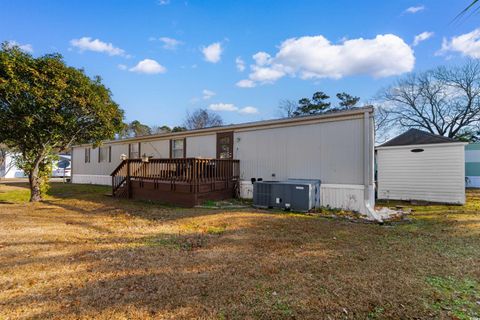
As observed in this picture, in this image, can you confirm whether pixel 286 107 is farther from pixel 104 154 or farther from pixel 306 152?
pixel 306 152

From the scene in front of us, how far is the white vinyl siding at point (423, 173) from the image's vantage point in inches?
393

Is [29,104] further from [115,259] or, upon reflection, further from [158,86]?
[158,86]

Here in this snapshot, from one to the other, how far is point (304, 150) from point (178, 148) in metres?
6.86

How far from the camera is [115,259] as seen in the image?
3740mm

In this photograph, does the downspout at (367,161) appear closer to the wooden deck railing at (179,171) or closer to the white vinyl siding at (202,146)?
the wooden deck railing at (179,171)

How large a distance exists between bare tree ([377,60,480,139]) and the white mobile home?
21.3 meters

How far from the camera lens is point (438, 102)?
22969mm

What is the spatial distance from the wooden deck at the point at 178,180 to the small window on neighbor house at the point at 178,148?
8.12 feet

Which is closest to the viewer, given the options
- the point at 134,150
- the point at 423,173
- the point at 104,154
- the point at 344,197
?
the point at 344,197

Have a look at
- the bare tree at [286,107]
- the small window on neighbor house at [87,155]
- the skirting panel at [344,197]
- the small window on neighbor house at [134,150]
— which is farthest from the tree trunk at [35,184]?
the bare tree at [286,107]

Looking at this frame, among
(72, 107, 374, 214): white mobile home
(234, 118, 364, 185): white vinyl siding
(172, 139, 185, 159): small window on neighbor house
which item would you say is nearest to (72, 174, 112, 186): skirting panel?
(72, 107, 374, 214): white mobile home

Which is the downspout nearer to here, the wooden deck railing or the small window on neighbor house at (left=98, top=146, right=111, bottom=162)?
the wooden deck railing

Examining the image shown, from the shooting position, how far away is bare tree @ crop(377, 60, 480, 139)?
21453 mm

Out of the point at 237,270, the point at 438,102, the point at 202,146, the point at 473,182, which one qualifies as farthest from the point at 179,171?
the point at 438,102
